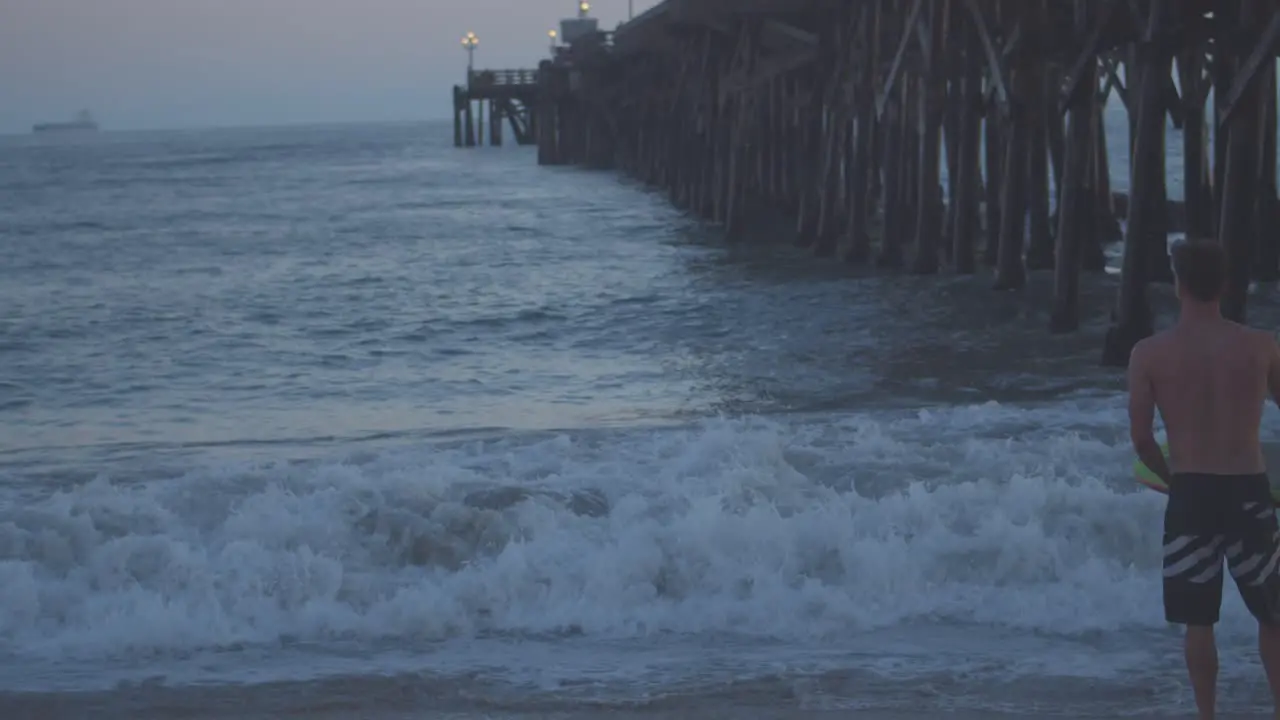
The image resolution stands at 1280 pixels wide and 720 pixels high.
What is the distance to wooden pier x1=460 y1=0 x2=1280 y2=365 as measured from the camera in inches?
388

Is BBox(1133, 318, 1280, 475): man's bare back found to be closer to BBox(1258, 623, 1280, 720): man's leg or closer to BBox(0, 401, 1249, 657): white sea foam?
BBox(1258, 623, 1280, 720): man's leg

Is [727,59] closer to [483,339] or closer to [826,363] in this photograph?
[483,339]

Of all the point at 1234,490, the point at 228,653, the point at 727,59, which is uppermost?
the point at 727,59

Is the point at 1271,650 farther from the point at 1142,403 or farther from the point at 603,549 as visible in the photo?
Answer: the point at 603,549

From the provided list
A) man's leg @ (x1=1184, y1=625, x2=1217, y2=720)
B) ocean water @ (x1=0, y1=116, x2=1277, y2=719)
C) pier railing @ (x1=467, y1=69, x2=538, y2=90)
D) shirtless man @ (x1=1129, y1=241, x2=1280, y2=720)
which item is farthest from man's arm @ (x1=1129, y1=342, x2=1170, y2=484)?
A: pier railing @ (x1=467, y1=69, x2=538, y2=90)

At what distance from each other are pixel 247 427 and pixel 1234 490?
805 cm

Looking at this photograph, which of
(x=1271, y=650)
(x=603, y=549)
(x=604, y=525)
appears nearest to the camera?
(x=1271, y=650)

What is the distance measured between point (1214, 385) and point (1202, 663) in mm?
663

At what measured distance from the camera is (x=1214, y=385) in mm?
3701

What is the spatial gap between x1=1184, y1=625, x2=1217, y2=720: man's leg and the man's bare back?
0.39 m

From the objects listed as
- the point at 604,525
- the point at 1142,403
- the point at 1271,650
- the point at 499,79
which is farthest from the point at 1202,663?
the point at 499,79

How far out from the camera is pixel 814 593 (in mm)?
5820

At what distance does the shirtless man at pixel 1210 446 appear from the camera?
3.69m

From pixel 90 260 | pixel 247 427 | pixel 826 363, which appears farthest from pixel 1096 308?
pixel 90 260
